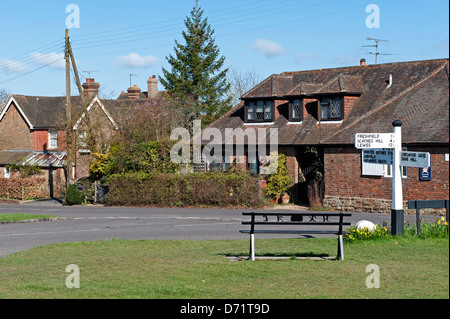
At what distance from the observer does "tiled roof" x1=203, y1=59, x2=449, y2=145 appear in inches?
1172

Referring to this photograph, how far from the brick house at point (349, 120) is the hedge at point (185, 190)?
11.3ft

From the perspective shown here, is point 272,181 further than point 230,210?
Yes

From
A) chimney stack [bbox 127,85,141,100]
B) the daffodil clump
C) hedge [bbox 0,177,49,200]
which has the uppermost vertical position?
chimney stack [bbox 127,85,141,100]

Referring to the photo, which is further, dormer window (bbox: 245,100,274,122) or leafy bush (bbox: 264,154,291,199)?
dormer window (bbox: 245,100,274,122)

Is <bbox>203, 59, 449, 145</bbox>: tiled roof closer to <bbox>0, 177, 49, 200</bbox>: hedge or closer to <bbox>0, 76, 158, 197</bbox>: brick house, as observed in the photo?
<bbox>0, 76, 158, 197</bbox>: brick house

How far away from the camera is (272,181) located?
1405 inches

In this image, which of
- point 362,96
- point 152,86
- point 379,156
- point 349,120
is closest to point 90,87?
point 152,86

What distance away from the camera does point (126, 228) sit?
22.6 m

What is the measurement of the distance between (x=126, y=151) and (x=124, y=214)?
30.1 feet

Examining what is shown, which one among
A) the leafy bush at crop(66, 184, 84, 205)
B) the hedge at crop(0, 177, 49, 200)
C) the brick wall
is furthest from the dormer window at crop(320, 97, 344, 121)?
the hedge at crop(0, 177, 49, 200)

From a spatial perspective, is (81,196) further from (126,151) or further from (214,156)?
(214,156)

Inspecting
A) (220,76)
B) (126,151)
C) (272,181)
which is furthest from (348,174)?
(220,76)

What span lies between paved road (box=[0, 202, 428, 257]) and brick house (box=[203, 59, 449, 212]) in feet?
12.1

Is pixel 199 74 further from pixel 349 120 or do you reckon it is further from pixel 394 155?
pixel 394 155
